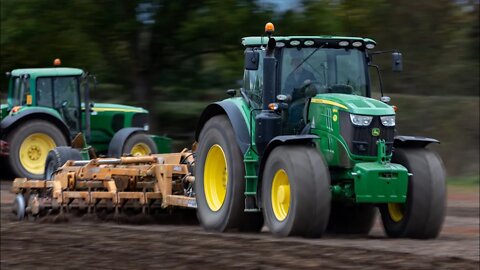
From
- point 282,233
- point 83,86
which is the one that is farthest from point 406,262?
point 83,86

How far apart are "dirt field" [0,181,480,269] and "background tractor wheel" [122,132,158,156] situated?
560 centimetres

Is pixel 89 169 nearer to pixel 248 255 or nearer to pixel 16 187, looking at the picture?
pixel 16 187

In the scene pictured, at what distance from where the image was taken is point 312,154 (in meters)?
8.93

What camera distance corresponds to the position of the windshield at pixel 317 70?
964 cm

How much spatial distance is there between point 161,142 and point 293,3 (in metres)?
3.72

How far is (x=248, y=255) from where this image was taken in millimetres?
7879

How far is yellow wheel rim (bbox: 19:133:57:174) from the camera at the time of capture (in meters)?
17.0

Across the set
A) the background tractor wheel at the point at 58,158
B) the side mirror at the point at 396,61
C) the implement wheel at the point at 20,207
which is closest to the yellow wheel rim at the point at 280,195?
the side mirror at the point at 396,61

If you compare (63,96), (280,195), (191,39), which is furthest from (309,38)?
(191,39)

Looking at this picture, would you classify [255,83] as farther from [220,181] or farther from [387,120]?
[387,120]

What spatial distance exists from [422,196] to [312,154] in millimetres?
1205

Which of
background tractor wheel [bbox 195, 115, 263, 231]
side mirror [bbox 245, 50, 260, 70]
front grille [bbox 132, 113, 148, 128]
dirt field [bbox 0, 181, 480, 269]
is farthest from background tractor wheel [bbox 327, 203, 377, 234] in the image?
front grille [bbox 132, 113, 148, 128]

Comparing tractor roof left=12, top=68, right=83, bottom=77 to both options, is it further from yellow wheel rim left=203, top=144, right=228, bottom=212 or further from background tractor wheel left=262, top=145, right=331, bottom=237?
background tractor wheel left=262, top=145, right=331, bottom=237

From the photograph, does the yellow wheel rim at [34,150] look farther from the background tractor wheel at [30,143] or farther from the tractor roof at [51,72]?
the tractor roof at [51,72]
